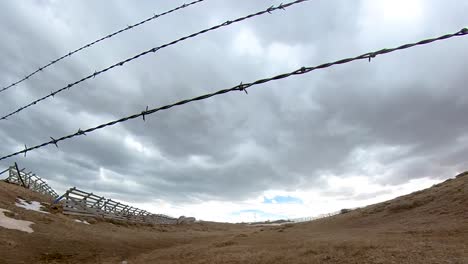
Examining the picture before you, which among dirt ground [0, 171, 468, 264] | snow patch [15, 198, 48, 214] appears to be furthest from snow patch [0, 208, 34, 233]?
snow patch [15, 198, 48, 214]

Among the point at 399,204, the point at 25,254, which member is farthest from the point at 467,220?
the point at 25,254

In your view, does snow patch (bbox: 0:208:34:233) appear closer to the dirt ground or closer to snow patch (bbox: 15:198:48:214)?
the dirt ground

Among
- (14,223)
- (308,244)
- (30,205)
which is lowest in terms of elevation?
(308,244)

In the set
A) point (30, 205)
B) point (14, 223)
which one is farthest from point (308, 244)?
point (30, 205)

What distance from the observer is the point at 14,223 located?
51.2 feet

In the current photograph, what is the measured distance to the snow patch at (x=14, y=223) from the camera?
15011mm

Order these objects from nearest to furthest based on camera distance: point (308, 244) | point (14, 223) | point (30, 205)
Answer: point (308, 244), point (14, 223), point (30, 205)

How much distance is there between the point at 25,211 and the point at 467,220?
763 inches

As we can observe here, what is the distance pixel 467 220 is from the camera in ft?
44.0

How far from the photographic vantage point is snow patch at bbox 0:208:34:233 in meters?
15.0

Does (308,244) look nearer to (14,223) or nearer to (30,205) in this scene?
(14,223)

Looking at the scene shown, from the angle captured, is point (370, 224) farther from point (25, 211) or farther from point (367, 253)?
point (25, 211)

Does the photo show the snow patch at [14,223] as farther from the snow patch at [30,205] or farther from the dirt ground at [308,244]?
the snow patch at [30,205]

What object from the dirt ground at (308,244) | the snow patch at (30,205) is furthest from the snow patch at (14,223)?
the snow patch at (30,205)
